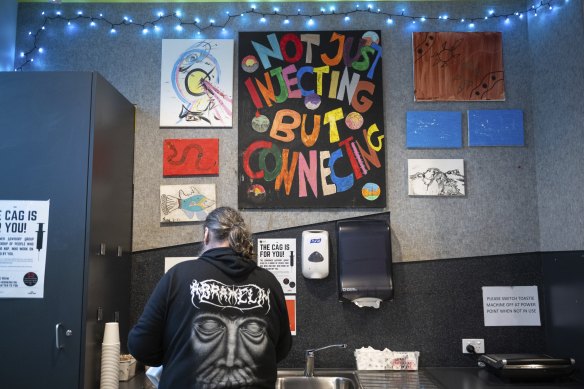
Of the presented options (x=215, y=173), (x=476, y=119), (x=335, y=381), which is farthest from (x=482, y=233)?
(x=215, y=173)

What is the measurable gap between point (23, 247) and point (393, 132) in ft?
6.31

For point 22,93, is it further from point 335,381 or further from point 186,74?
point 335,381

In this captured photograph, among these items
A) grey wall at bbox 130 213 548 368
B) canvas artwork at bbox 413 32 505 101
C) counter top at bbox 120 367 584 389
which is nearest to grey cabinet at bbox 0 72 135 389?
counter top at bbox 120 367 584 389

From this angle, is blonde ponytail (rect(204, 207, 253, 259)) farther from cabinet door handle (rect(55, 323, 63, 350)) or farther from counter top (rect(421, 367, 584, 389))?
counter top (rect(421, 367, 584, 389))

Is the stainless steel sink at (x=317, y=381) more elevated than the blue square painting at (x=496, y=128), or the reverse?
the blue square painting at (x=496, y=128)

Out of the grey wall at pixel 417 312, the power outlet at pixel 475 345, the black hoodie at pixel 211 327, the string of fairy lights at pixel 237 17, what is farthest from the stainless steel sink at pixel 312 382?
the string of fairy lights at pixel 237 17

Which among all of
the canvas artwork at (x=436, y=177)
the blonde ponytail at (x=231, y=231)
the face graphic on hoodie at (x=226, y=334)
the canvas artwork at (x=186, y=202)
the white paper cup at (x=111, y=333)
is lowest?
the white paper cup at (x=111, y=333)

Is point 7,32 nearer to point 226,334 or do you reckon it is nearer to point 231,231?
point 231,231

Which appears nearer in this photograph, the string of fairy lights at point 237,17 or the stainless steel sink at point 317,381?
the stainless steel sink at point 317,381

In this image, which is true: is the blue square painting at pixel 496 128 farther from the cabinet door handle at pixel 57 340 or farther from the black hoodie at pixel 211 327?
the cabinet door handle at pixel 57 340

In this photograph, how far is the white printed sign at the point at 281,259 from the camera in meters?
2.69

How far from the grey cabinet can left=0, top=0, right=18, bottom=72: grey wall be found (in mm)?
661

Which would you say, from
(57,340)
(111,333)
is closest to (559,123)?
(111,333)

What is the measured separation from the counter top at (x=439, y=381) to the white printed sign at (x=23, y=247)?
0.65 meters
